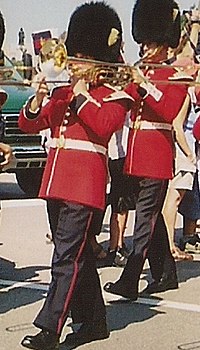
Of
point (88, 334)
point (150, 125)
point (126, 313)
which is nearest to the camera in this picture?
point (88, 334)

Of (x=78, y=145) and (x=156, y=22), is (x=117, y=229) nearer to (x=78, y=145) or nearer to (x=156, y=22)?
(x=156, y=22)

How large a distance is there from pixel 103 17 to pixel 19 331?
179 centimetres

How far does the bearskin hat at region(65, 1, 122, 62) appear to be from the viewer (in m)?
5.11

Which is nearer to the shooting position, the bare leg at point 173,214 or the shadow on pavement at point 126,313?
the shadow on pavement at point 126,313

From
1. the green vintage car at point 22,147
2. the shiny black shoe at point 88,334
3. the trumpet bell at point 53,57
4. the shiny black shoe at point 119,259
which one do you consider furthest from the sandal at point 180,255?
the green vintage car at point 22,147

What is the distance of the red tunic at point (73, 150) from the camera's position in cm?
497

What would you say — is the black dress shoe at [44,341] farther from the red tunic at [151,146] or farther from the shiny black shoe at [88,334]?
the red tunic at [151,146]

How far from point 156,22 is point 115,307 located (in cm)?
179

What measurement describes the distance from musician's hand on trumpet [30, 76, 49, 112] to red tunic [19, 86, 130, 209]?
0.13 ft

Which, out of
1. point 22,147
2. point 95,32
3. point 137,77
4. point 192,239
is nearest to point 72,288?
point 137,77

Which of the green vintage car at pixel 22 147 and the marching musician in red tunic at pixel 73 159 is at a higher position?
the marching musician in red tunic at pixel 73 159

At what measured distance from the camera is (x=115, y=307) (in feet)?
19.8

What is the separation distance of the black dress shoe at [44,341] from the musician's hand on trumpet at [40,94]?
1.15m

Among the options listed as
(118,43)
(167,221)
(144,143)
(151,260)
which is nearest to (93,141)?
(118,43)
